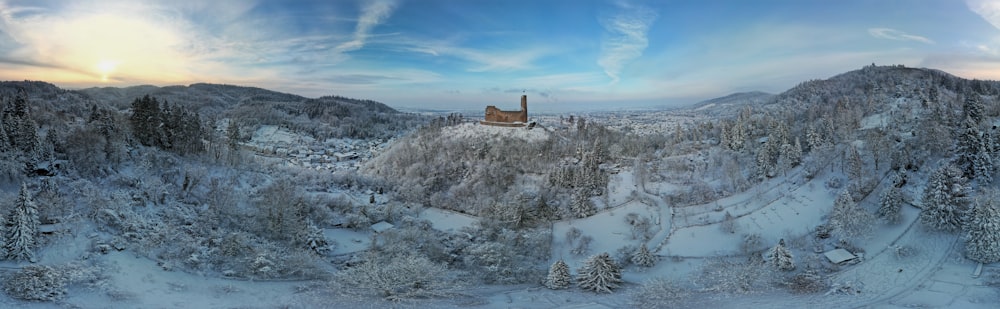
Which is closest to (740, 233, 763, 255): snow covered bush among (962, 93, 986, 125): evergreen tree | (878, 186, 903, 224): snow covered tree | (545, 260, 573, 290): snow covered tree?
(878, 186, 903, 224): snow covered tree

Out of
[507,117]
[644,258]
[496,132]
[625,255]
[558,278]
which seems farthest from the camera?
[507,117]

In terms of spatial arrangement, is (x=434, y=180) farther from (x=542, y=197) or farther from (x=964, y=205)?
(x=964, y=205)

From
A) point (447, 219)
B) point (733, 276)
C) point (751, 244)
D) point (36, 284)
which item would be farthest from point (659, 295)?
point (36, 284)

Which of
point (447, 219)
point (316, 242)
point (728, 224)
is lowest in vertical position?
point (447, 219)

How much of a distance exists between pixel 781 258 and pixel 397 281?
21.9 m

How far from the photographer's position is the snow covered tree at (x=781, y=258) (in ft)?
91.7

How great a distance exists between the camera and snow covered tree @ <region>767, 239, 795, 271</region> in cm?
2794

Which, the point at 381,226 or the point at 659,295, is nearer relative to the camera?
the point at 659,295

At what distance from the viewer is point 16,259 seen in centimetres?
2005

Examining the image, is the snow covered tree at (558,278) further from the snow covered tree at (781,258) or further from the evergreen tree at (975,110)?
the evergreen tree at (975,110)

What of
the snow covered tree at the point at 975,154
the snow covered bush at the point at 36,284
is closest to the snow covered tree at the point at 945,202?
the snow covered tree at the point at 975,154

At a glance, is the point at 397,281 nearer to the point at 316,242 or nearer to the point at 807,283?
the point at 316,242

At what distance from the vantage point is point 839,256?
92.0 feet

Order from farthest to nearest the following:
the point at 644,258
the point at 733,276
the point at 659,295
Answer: the point at 644,258 < the point at 733,276 < the point at 659,295
